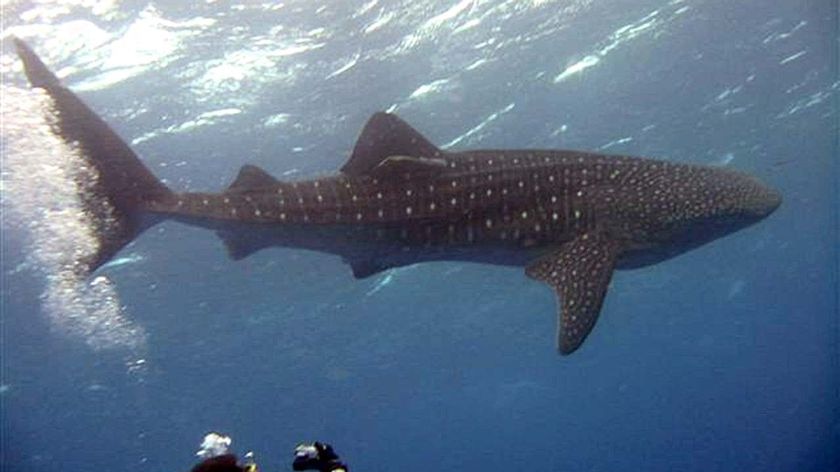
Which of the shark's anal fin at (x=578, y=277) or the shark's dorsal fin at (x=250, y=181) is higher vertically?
the shark's dorsal fin at (x=250, y=181)

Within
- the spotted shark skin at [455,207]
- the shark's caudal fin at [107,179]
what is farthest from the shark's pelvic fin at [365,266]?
the shark's caudal fin at [107,179]

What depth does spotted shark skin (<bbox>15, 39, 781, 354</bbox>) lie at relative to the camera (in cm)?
759

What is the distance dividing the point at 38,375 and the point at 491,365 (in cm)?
3306

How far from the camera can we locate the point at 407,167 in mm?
7938

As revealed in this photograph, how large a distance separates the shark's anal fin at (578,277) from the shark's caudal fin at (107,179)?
164 inches

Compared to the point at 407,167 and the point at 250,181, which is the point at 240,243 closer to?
the point at 250,181

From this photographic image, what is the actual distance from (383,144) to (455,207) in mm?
1050

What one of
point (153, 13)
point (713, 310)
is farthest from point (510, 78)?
point (713, 310)

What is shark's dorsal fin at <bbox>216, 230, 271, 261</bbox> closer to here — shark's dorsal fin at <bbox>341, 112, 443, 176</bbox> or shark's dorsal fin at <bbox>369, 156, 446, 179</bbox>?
shark's dorsal fin at <bbox>341, 112, 443, 176</bbox>

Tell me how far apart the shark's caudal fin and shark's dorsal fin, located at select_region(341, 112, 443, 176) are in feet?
6.64

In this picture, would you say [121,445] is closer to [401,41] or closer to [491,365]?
[491,365]

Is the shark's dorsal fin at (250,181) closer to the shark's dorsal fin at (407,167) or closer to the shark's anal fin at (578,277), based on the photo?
the shark's dorsal fin at (407,167)

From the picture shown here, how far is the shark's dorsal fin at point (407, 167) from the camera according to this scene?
785 centimetres

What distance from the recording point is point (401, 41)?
1526cm
